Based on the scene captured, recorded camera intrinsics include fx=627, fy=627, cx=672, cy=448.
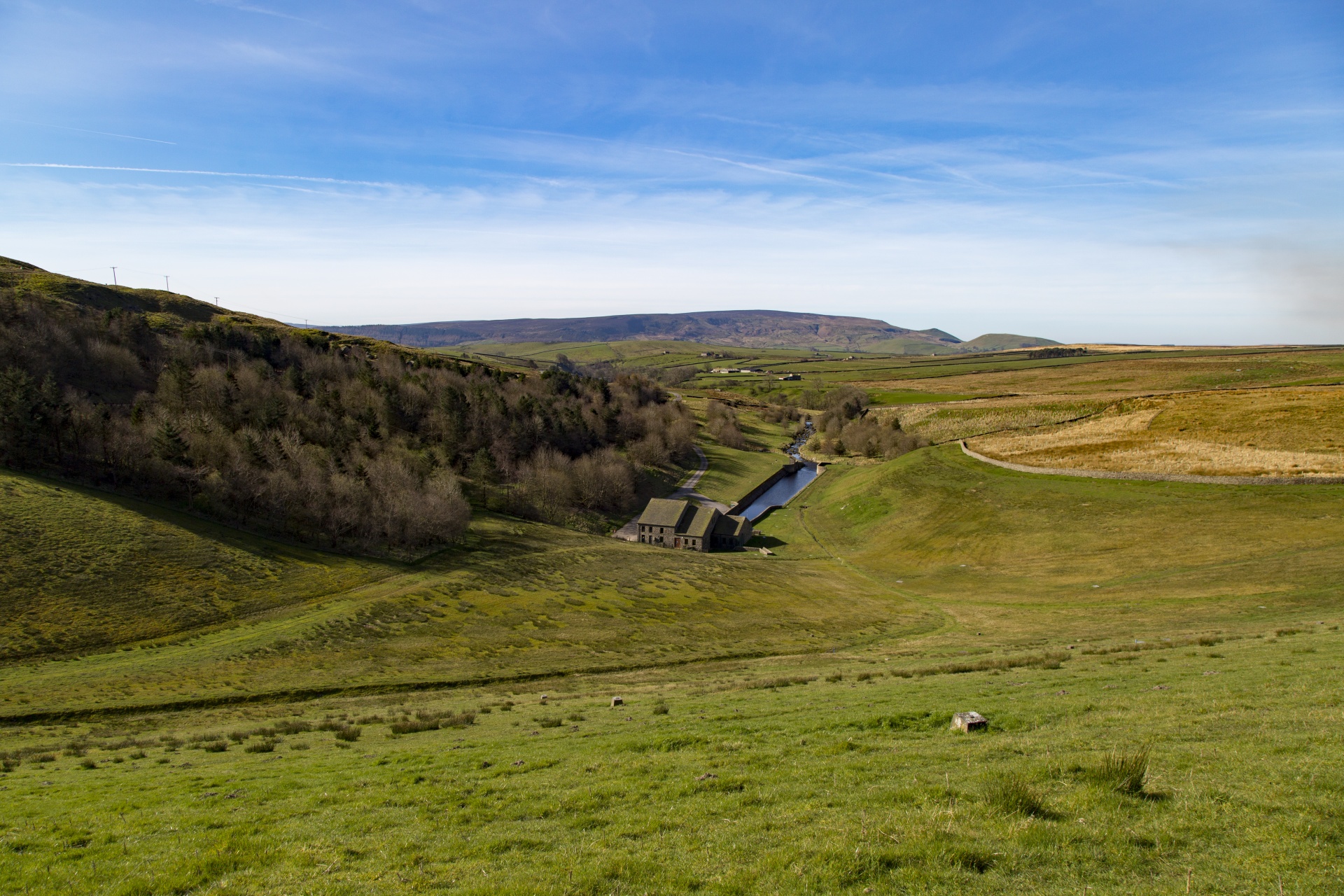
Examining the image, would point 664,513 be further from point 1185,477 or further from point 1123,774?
point 1123,774

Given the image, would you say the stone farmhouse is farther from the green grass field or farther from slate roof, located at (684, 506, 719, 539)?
the green grass field

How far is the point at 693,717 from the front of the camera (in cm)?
2166

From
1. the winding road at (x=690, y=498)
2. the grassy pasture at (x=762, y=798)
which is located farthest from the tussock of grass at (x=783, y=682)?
the winding road at (x=690, y=498)

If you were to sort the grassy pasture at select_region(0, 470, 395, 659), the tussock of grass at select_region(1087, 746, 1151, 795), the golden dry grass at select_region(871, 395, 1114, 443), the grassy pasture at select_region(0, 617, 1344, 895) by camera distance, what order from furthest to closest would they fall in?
the golden dry grass at select_region(871, 395, 1114, 443) → the grassy pasture at select_region(0, 470, 395, 659) → the tussock of grass at select_region(1087, 746, 1151, 795) → the grassy pasture at select_region(0, 617, 1344, 895)

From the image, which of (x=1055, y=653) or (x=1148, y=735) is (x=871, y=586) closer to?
(x=1055, y=653)

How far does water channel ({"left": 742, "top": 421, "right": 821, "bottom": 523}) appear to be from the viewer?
99.9 metres

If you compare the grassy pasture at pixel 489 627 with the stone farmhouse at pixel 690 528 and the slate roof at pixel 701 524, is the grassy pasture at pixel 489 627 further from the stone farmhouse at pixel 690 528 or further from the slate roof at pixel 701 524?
the stone farmhouse at pixel 690 528

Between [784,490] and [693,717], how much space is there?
94.2m

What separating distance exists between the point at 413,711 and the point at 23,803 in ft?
44.1

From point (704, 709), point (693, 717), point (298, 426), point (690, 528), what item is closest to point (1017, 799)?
point (693, 717)

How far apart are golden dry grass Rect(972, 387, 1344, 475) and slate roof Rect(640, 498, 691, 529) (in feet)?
148

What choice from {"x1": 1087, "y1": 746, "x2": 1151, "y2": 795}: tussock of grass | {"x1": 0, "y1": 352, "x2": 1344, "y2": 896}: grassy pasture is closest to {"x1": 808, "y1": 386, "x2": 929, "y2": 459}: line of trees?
{"x1": 0, "y1": 352, "x2": 1344, "y2": 896}: grassy pasture

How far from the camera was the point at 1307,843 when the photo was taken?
333 inches

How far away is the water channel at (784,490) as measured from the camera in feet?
328
